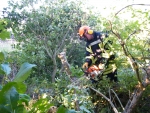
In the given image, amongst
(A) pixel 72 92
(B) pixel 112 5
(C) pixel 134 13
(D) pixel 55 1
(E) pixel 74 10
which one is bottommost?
(A) pixel 72 92

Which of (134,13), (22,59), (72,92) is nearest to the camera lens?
(134,13)

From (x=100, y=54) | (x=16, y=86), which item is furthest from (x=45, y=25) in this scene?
(x=16, y=86)

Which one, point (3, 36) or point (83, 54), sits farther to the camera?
point (83, 54)

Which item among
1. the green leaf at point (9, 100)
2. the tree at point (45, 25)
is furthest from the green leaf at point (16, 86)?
the tree at point (45, 25)

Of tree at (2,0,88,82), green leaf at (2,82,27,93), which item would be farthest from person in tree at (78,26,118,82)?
tree at (2,0,88,82)

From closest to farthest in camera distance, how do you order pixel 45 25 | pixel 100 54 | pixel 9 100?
pixel 9 100
pixel 100 54
pixel 45 25

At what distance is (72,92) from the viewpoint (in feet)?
10.1

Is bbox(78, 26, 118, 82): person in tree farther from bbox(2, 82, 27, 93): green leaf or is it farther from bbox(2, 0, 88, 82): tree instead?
bbox(2, 0, 88, 82): tree

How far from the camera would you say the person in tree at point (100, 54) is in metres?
2.88

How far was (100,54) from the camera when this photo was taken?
3982 mm

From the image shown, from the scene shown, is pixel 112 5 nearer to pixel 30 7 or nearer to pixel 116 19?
pixel 116 19

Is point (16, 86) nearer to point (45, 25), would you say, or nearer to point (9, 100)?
point (9, 100)

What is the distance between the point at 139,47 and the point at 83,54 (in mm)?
5118

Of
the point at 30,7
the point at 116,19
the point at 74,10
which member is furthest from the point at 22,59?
the point at 116,19
